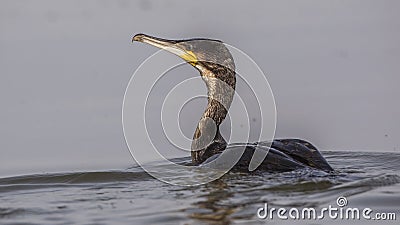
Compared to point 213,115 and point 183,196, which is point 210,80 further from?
point 183,196

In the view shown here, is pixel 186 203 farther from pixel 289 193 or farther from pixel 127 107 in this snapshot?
pixel 127 107

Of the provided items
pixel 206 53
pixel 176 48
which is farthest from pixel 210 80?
pixel 176 48

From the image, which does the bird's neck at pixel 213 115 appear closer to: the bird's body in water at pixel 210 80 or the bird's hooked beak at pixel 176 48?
the bird's body in water at pixel 210 80

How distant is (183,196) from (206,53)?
2494mm

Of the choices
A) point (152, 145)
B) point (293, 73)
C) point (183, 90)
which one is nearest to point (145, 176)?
point (152, 145)

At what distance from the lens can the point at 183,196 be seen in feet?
26.8

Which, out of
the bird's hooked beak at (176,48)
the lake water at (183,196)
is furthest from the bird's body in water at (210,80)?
the lake water at (183,196)

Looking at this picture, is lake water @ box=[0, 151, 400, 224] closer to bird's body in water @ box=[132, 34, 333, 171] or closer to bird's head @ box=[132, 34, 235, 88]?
bird's body in water @ box=[132, 34, 333, 171]

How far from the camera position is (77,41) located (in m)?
13.5

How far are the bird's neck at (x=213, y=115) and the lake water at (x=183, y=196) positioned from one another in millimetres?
909

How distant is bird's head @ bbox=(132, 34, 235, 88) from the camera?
33.9 feet

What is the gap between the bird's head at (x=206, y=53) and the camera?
10328mm

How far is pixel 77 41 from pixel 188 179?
5039 millimetres

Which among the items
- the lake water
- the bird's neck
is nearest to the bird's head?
the bird's neck
